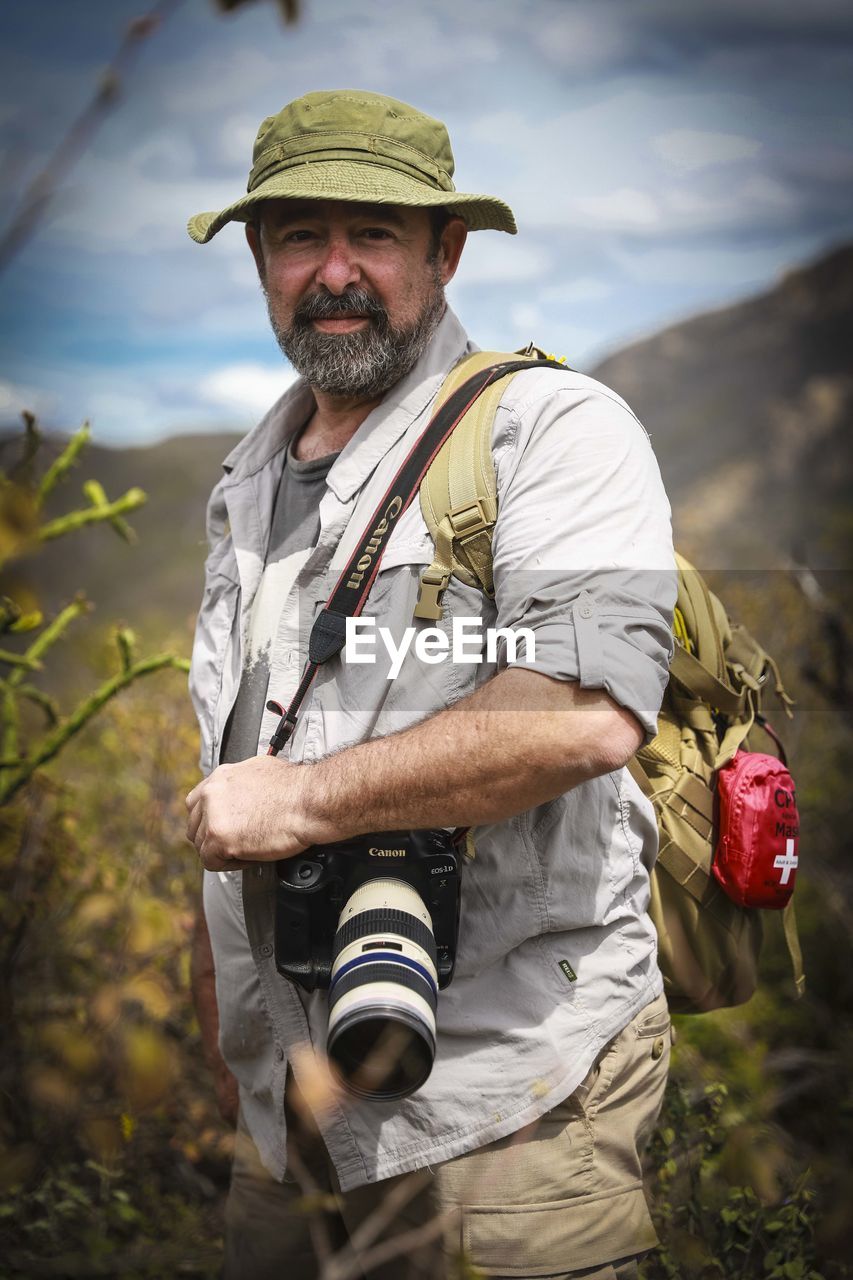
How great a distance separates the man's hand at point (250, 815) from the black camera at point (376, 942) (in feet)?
0.20

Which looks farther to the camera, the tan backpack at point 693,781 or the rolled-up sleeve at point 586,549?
the tan backpack at point 693,781

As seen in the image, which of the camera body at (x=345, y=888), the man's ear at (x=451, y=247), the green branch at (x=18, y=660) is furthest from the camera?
the green branch at (x=18, y=660)

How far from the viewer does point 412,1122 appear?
1.71m

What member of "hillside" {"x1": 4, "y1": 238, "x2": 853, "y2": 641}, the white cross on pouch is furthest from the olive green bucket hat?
"hillside" {"x1": 4, "y1": 238, "x2": 853, "y2": 641}

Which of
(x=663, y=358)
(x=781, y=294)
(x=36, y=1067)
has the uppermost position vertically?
(x=781, y=294)

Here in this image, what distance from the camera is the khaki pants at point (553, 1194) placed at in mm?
1657

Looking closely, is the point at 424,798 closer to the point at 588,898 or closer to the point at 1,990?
the point at 588,898

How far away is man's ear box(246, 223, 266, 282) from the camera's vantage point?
2305 mm

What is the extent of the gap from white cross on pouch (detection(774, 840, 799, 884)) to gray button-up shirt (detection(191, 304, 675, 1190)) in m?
0.26

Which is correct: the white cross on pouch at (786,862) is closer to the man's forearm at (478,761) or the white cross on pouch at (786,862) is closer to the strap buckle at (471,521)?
the man's forearm at (478,761)

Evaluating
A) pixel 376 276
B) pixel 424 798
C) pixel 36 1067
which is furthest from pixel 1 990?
pixel 376 276

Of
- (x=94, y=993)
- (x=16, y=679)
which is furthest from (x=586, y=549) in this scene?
(x=94, y=993)

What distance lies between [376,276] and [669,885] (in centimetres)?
135

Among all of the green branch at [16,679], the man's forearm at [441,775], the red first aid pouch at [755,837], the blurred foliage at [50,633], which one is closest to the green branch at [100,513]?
the blurred foliage at [50,633]
